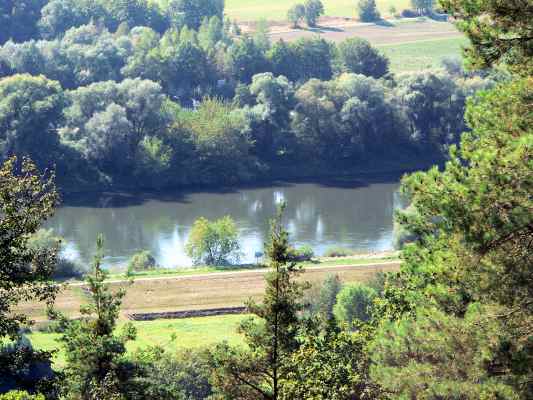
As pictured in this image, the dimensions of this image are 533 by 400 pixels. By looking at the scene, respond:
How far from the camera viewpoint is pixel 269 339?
14008 mm

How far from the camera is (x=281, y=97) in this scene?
243 ft

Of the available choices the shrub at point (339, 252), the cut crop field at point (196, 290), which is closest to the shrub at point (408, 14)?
the shrub at point (339, 252)

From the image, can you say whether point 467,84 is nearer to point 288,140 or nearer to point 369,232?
point 288,140

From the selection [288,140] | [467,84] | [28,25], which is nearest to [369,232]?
[288,140]

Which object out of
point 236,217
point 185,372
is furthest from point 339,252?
point 185,372

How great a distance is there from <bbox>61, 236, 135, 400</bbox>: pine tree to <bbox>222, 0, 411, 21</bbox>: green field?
3781 inches

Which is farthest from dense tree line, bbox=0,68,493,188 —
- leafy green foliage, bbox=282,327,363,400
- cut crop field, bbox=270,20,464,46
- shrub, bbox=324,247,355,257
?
leafy green foliage, bbox=282,327,363,400

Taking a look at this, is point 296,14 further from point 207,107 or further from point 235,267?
point 235,267

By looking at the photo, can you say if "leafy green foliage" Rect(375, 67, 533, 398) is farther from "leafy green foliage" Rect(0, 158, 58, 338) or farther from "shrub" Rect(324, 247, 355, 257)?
"shrub" Rect(324, 247, 355, 257)

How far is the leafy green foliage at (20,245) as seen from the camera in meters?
12.1

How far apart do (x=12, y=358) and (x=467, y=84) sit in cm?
6796

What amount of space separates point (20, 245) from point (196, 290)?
29.7 meters

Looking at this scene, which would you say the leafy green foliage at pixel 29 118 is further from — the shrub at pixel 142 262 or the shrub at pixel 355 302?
the shrub at pixel 355 302

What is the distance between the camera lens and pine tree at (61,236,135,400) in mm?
12992
